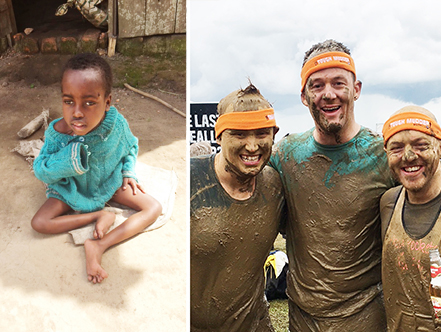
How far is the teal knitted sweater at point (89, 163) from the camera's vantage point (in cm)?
347

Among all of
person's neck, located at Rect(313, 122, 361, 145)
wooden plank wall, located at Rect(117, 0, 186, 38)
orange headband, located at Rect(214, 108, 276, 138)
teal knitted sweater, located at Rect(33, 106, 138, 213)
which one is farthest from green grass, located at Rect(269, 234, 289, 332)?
wooden plank wall, located at Rect(117, 0, 186, 38)

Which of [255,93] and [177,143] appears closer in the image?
[255,93]

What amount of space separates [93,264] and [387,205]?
2113 millimetres

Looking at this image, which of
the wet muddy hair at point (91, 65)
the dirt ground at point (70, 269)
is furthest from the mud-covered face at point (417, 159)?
the wet muddy hair at point (91, 65)

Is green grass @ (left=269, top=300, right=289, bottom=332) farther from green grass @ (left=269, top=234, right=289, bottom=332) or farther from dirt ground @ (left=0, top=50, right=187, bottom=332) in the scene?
dirt ground @ (left=0, top=50, right=187, bottom=332)

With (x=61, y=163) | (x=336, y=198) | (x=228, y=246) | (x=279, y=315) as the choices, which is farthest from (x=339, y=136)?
(x=279, y=315)

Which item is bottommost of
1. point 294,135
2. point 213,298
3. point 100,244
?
point 100,244

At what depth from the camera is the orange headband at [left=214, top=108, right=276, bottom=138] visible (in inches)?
95.4

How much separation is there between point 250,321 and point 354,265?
66 centimetres

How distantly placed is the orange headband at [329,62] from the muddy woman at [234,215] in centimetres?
36

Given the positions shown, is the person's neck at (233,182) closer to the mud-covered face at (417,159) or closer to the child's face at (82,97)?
the mud-covered face at (417,159)

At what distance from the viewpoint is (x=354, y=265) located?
2719 mm

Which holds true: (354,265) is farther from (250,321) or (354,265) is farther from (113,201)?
(113,201)

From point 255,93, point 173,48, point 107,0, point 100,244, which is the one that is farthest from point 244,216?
point 107,0
